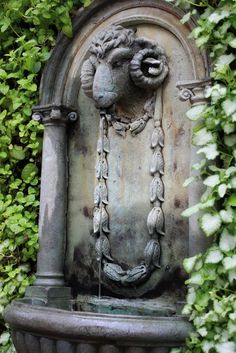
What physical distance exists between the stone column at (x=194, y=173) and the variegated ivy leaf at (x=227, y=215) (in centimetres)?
31

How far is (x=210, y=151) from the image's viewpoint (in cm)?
299

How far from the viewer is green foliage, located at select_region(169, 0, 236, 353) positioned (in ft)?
9.46

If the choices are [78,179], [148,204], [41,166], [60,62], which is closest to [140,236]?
[148,204]

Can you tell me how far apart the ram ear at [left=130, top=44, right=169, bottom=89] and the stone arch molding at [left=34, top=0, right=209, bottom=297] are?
0.02 metres

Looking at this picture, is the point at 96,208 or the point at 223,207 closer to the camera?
the point at 223,207

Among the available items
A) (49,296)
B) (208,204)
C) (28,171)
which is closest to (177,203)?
(208,204)

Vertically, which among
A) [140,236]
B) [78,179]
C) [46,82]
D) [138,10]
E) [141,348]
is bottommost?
[141,348]

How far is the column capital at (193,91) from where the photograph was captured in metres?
3.26

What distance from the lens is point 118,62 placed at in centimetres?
356

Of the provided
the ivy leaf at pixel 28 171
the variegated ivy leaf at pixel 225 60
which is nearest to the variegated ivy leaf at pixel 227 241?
the variegated ivy leaf at pixel 225 60

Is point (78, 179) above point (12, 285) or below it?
above

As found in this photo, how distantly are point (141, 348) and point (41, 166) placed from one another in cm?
156

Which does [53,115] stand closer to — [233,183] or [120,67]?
[120,67]

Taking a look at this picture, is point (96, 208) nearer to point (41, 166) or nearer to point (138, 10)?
point (41, 166)
